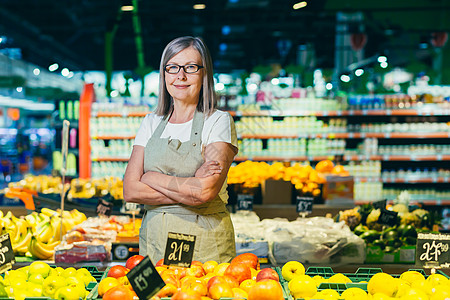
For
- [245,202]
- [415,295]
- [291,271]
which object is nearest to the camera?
[415,295]

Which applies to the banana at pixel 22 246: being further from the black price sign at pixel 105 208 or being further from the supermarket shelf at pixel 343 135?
the supermarket shelf at pixel 343 135

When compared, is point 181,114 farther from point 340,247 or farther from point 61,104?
point 61,104

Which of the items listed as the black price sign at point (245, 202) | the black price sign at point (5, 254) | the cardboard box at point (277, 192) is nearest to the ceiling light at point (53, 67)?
the cardboard box at point (277, 192)

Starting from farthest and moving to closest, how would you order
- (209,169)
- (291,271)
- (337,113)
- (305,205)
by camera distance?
(337,113) → (305,205) → (209,169) → (291,271)

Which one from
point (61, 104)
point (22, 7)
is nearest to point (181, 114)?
point (61, 104)

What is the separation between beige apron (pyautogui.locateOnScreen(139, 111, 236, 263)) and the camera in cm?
229

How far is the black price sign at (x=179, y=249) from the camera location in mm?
1894

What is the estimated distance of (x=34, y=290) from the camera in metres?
1.74

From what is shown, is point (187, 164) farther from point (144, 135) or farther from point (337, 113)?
point (337, 113)

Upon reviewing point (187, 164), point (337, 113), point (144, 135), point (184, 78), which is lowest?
point (187, 164)

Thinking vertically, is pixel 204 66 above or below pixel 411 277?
above

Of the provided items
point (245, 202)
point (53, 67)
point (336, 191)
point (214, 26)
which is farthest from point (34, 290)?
point (214, 26)

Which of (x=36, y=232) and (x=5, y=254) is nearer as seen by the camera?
(x=5, y=254)

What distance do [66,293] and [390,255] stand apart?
251 centimetres
